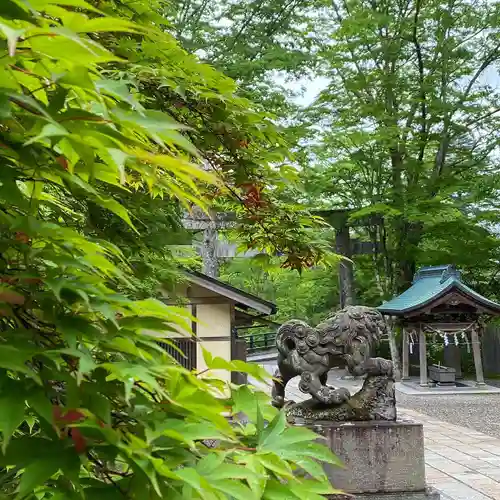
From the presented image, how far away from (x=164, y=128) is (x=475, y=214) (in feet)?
53.9

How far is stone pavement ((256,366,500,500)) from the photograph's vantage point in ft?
21.1

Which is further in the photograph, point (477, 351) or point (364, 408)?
point (477, 351)

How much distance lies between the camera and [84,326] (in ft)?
2.91

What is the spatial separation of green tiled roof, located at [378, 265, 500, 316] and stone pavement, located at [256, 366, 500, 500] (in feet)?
15.6

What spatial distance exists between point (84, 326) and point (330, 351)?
5.39 m

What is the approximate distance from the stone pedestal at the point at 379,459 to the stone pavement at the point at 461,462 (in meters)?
0.87

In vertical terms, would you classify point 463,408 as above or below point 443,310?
below

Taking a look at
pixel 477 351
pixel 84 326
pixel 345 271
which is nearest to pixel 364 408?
pixel 84 326

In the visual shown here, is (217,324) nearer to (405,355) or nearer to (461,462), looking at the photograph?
(461,462)

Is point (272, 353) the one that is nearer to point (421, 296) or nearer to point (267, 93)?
point (421, 296)

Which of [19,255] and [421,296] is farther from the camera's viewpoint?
[421,296]

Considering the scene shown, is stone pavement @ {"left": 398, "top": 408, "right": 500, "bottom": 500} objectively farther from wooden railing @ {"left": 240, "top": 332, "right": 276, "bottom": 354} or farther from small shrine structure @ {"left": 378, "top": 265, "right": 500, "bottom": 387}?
wooden railing @ {"left": 240, "top": 332, "right": 276, "bottom": 354}

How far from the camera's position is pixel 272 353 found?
2439cm

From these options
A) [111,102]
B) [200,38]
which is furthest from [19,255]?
[200,38]
